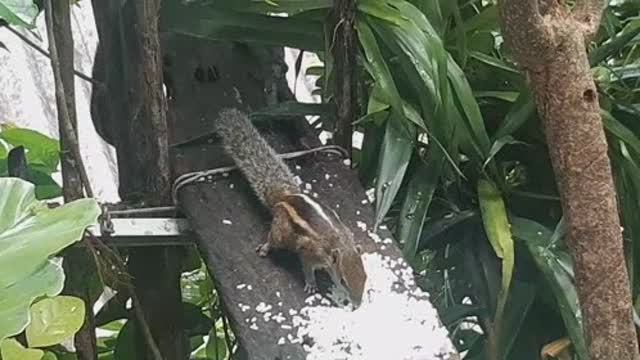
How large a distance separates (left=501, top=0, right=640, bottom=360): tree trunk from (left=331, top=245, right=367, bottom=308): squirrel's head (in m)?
0.27

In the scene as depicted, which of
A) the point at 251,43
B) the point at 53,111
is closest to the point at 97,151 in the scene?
the point at 53,111

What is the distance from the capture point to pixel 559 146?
0.99 meters

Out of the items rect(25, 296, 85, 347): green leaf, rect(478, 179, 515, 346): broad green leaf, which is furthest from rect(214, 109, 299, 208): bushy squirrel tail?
rect(25, 296, 85, 347): green leaf

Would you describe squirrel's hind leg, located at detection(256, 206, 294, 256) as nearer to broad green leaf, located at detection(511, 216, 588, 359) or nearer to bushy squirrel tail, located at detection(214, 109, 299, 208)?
bushy squirrel tail, located at detection(214, 109, 299, 208)

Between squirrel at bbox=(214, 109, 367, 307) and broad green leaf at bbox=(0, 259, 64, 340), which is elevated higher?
broad green leaf at bbox=(0, 259, 64, 340)

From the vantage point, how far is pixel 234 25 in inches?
56.1

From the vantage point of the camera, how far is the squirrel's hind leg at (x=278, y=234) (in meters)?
1.27

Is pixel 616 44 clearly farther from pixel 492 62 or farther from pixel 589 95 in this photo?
pixel 589 95

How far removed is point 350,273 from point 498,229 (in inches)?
9.1

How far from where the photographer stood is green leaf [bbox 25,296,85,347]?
864mm

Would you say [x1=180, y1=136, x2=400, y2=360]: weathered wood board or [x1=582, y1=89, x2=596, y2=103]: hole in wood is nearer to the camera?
[x1=582, y1=89, x2=596, y2=103]: hole in wood

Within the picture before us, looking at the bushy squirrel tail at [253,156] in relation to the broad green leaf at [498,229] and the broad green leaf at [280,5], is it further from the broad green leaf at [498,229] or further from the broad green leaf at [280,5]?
the broad green leaf at [498,229]

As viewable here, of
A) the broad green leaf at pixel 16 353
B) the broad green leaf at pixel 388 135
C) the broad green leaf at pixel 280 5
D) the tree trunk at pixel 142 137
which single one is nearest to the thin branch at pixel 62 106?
the tree trunk at pixel 142 137

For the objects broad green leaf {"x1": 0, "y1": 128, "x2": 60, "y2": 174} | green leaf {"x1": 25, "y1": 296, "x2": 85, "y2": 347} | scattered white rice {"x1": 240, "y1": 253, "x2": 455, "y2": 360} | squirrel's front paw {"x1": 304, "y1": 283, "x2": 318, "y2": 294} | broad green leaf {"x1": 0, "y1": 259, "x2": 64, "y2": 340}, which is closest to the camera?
broad green leaf {"x1": 0, "y1": 259, "x2": 64, "y2": 340}
